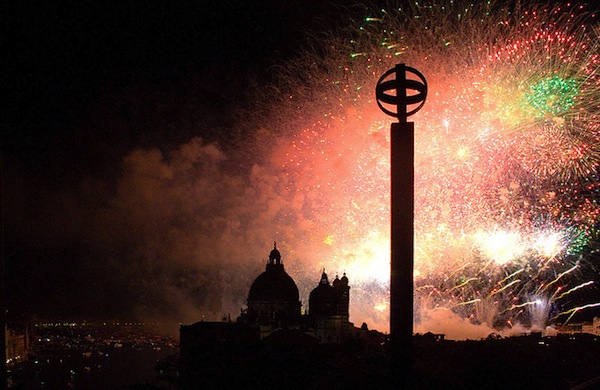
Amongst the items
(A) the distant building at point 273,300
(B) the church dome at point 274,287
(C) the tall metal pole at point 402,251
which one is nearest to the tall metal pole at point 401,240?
(C) the tall metal pole at point 402,251

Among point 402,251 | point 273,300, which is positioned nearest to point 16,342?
point 273,300

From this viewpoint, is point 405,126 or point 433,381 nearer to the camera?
point 405,126

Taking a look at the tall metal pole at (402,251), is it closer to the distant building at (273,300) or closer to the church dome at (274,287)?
the distant building at (273,300)

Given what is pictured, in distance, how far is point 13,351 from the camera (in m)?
82.4

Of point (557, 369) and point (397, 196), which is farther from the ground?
point (397, 196)

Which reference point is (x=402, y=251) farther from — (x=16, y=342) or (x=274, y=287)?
(x=16, y=342)

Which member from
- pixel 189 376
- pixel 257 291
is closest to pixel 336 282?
pixel 257 291

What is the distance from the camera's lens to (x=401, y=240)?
306 inches

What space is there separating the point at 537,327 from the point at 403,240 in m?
31.4

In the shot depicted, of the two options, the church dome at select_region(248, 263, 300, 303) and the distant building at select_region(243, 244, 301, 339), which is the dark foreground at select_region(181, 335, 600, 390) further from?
the church dome at select_region(248, 263, 300, 303)

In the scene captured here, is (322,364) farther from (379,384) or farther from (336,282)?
(336,282)

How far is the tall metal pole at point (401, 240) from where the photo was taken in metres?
7.64

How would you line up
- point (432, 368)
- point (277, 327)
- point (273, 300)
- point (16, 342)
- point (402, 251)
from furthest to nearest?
point (16, 342), point (273, 300), point (277, 327), point (432, 368), point (402, 251)

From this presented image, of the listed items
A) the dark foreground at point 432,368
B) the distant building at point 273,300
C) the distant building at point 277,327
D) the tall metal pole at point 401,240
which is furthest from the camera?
the distant building at point 273,300
